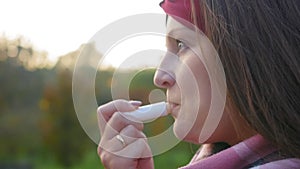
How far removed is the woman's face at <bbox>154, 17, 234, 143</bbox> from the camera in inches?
32.3

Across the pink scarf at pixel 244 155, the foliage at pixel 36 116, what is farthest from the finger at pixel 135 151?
the foliage at pixel 36 116

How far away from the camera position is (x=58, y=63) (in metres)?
3.33

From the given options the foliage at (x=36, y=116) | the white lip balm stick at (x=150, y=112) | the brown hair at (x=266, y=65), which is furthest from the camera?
the foliage at (x=36, y=116)

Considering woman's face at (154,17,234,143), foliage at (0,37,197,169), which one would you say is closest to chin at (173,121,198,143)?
woman's face at (154,17,234,143)

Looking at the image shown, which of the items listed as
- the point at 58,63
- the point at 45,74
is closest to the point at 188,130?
the point at 58,63

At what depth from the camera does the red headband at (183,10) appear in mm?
819

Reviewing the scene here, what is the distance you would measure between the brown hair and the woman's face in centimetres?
4

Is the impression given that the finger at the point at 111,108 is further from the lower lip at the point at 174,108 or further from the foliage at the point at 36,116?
the foliage at the point at 36,116

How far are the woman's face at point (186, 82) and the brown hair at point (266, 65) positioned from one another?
0.15 ft

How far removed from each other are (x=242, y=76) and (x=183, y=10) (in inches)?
4.9

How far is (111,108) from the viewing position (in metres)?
0.91

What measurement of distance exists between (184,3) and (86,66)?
0.15 m

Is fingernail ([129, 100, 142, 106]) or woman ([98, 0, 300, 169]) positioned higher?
woman ([98, 0, 300, 169])

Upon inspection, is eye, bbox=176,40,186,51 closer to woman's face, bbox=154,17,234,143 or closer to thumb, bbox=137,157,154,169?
woman's face, bbox=154,17,234,143
